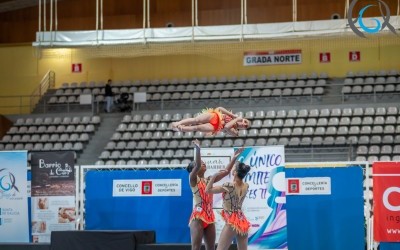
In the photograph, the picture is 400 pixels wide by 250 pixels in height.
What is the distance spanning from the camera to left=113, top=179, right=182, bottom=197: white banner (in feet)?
47.3

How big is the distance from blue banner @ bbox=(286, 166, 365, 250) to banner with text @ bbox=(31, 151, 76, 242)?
4.02 metres

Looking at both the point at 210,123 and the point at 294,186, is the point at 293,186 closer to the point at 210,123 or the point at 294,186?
the point at 294,186

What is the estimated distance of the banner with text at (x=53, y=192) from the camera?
14.6m

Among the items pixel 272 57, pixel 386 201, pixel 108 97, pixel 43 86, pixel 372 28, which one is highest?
pixel 372 28

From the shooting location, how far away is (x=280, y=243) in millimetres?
13250

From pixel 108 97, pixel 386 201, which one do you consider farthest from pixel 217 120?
pixel 108 97

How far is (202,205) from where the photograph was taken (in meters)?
11.3

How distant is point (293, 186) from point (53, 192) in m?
4.44

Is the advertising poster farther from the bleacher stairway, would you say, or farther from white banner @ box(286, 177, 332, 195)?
the bleacher stairway

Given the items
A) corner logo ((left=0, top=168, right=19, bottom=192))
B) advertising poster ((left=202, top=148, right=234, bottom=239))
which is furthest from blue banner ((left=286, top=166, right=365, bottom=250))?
corner logo ((left=0, top=168, right=19, bottom=192))

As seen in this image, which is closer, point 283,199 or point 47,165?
point 283,199

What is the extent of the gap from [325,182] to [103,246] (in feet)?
13.1

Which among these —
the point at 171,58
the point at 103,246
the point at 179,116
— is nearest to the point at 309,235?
the point at 103,246

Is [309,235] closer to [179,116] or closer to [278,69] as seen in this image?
[179,116]
